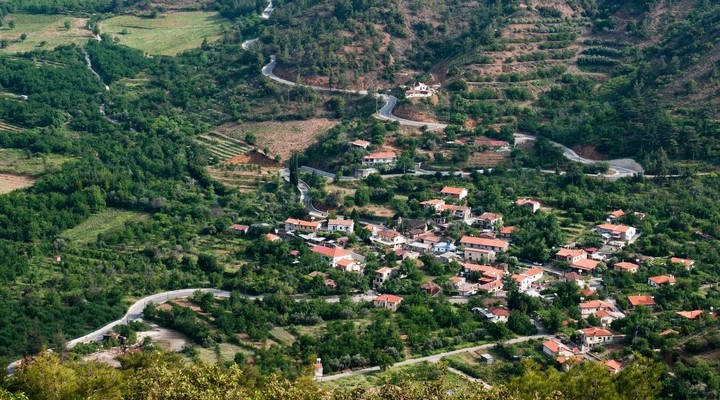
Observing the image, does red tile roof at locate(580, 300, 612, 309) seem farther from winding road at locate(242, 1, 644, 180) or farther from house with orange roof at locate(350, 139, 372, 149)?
house with orange roof at locate(350, 139, 372, 149)

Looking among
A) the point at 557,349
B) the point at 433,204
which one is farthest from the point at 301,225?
the point at 557,349

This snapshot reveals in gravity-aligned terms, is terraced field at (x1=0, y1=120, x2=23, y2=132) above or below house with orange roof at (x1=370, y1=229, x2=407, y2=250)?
above

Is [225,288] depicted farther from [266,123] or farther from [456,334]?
[266,123]

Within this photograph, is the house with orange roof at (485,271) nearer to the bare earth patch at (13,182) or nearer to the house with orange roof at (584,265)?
the house with orange roof at (584,265)

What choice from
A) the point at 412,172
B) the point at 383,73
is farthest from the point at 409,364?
the point at 383,73

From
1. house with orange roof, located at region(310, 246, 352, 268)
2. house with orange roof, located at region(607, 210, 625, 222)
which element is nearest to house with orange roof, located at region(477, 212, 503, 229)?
house with orange roof, located at region(607, 210, 625, 222)

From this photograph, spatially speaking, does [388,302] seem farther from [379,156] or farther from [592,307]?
[379,156]
